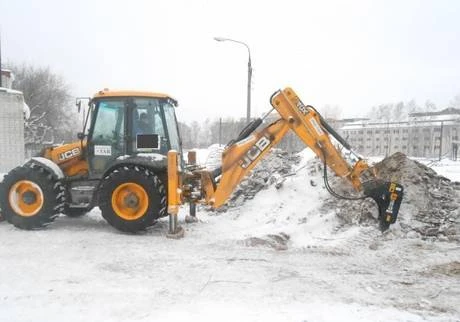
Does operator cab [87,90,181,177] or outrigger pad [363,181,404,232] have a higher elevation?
operator cab [87,90,181,177]

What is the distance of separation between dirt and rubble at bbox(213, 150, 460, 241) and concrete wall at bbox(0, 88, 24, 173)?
11877 mm

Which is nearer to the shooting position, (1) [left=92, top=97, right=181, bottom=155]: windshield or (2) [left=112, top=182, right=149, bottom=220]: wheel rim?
(2) [left=112, top=182, right=149, bottom=220]: wheel rim

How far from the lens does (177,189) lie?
7750 millimetres

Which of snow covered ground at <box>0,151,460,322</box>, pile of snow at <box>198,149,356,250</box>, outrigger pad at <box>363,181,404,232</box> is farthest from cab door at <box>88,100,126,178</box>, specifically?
outrigger pad at <box>363,181,404,232</box>

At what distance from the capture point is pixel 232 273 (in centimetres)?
578

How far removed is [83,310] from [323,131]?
4.98 metres

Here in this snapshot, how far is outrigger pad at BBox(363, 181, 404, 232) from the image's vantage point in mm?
7363

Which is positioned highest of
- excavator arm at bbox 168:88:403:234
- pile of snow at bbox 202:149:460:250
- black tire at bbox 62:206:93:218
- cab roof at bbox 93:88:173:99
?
cab roof at bbox 93:88:173:99

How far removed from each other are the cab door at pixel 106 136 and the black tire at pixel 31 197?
2.61 feet

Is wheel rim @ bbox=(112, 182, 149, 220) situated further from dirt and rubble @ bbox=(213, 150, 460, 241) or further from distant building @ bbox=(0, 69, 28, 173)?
distant building @ bbox=(0, 69, 28, 173)

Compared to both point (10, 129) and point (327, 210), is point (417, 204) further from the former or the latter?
point (10, 129)

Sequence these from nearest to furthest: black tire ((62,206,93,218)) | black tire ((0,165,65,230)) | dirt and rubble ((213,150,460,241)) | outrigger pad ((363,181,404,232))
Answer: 1. outrigger pad ((363,181,404,232))
2. dirt and rubble ((213,150,460,241))
3. black tire ((0,165,65,230))
4. black tire ((62,206,93,218))

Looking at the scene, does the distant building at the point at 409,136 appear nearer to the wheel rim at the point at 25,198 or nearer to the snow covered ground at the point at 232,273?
the snow covered ground at the point at 232,273

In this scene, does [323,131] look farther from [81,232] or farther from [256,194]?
[81,232]
